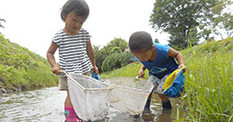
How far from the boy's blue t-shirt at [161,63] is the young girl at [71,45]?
2.65 ft

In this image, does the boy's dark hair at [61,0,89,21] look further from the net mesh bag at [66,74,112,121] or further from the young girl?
the net mesh bag at [66,74,112,121]

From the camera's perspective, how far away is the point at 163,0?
23375 millimetres

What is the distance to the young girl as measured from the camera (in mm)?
1938

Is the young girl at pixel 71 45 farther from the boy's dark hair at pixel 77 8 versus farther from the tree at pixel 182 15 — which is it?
the tree at pixel 182 15

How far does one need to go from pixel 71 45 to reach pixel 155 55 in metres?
1.01

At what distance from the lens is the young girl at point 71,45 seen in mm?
1938

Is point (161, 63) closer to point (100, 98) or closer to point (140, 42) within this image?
point (140, 42)

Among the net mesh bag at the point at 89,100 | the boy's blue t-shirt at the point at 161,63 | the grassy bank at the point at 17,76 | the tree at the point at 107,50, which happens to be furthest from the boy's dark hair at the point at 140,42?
the tree at the point at 107,50

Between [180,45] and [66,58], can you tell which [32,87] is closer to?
[66,58]

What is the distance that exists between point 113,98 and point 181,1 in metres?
22.8

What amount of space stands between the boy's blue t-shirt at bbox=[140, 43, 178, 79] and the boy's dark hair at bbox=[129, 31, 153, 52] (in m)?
0.23

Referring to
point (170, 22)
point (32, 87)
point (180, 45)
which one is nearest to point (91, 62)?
point (32, 87)

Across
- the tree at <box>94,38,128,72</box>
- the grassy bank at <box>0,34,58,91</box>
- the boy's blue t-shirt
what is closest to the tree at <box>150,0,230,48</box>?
the tree at <box>94,38,128,72</box>

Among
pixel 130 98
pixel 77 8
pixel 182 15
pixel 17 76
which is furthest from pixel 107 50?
pixel 130 98
